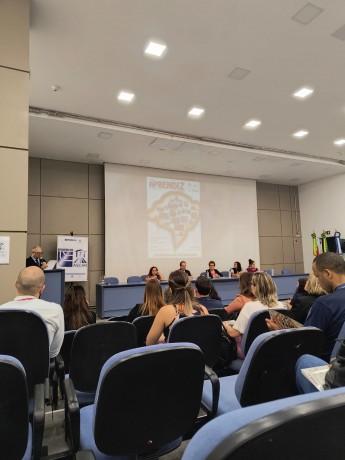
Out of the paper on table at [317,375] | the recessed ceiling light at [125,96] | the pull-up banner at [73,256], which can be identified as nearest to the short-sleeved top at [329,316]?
the paper on table at [317,375]

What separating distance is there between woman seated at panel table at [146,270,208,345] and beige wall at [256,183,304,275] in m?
9.21

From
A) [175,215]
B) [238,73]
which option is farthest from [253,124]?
[175,215]

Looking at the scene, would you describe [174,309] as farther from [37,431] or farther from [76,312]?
[37,431]

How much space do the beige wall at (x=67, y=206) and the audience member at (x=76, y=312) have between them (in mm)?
6043

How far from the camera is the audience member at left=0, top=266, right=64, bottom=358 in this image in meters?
1.97

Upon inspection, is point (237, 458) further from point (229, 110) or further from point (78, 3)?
point (229, 110)

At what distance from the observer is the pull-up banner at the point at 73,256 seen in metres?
8.12

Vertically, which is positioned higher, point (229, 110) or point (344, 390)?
point (229, 110)

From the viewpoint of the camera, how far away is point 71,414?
4.32ft

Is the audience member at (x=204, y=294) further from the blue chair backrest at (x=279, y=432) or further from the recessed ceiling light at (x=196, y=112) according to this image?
the recessed ceiling light at (x=196, y=112)

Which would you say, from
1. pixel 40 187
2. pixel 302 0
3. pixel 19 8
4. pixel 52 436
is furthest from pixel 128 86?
pixel 52 436

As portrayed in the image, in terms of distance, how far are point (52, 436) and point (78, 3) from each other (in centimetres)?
432

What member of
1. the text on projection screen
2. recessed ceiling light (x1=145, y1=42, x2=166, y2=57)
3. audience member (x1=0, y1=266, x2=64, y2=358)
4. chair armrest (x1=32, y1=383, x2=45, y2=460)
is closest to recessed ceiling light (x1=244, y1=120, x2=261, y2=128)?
recessed ceiling light (x1=145, y1=42, x2=166, y2=57)

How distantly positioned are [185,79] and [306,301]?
4070 mm
